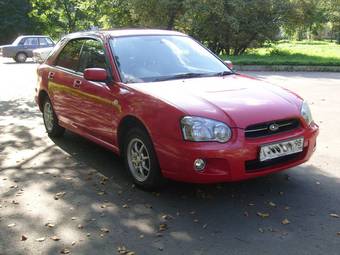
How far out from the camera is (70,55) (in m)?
6.82

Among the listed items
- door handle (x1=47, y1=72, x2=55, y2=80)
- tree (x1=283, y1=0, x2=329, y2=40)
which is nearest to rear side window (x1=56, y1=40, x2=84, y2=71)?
door handle (x1=47, y1=72, x2=55, y2=80)

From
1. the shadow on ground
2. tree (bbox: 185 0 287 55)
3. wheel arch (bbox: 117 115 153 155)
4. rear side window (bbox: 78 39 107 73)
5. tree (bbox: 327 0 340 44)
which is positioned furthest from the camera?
tree (bbox: 327 0 340 44)

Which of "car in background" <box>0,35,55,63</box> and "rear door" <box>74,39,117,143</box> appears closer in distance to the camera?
"rear door" <box>74,39,117,143</box>

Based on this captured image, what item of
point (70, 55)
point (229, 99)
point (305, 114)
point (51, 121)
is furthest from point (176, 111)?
point (51, 121)

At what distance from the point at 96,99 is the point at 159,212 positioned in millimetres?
1779

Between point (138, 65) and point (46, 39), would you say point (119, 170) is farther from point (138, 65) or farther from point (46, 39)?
point (46, 39)

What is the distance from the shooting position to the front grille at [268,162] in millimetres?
4527

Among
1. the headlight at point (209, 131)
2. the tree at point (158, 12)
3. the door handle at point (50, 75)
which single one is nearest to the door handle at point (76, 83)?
the door handle at point (50, 75)

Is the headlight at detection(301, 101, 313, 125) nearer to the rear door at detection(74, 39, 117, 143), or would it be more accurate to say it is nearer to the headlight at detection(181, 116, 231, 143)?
the headlight at detection(181, 116, 231, 143)

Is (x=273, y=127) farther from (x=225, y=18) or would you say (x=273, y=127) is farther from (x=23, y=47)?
(x=23, y=47)

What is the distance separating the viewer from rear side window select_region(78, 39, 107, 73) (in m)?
5.89

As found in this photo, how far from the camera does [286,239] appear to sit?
3934mm

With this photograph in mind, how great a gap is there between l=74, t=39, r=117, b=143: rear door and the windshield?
0.24 m

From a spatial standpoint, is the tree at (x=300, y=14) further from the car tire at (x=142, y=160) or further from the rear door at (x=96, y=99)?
the car tire at (x=142, y=160)
